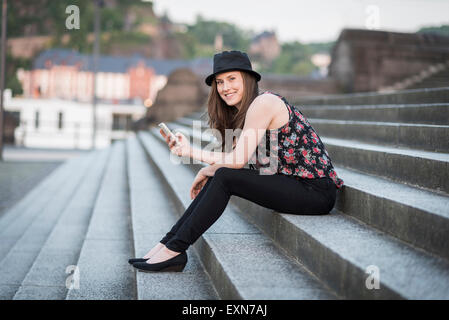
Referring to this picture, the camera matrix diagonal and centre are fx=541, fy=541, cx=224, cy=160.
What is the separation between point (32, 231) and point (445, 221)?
4.80m

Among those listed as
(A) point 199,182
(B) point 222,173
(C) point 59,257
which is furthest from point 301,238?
(C) point 59,257

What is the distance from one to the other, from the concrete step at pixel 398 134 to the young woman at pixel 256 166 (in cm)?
100

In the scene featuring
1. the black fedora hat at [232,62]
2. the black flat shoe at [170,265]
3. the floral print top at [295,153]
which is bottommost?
the black flat shoe at [170,265]

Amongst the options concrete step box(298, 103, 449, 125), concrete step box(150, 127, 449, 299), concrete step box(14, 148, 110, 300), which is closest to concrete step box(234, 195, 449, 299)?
concrete step box(150, 127, 449, 299)

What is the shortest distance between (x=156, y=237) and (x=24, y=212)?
3.64 meters

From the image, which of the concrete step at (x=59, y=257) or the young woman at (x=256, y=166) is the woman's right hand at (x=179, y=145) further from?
the concrete step at (x=59, y=257)

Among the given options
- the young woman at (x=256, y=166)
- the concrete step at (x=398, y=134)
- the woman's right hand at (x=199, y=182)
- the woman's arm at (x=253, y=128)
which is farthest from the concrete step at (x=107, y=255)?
the concrete step at (x=398, y=134)

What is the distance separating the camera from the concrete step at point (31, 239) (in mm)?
4191

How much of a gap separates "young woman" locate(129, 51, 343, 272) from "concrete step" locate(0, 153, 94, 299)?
142 cm

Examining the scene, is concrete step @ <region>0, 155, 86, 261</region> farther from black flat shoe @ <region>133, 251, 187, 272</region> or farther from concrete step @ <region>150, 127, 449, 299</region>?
concrete step @ <region>150, 127, 449, 299</region>

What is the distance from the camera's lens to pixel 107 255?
416 cm

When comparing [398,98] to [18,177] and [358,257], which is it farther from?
[18,177]

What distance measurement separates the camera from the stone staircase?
2363 mm
